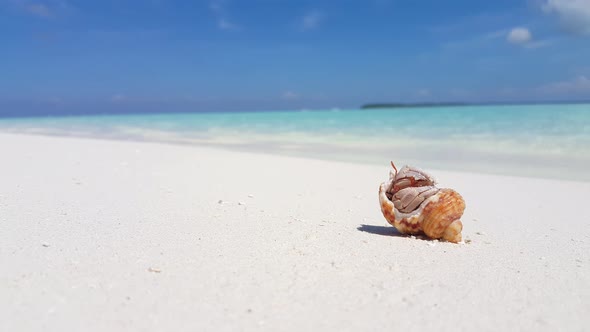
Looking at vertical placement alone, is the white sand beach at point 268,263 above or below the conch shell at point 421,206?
below

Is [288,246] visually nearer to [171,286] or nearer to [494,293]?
[171,286]

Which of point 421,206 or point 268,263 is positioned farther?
point 421,206

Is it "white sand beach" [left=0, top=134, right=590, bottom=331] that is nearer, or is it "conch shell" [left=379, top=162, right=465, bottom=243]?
"white sand beach" [left=0, top=134, right=590, bottom=331]

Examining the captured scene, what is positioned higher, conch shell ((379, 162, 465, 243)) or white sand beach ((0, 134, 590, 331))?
conch shell ((379, 162, 465, 243))

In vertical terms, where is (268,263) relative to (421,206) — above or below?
below
